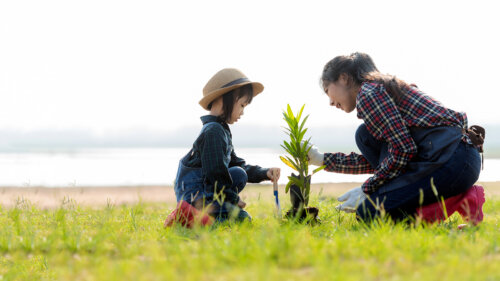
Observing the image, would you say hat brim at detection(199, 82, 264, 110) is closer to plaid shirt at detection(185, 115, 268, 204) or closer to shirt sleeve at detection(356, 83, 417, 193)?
plaid shirt at detection(185, 115, 268, 204)

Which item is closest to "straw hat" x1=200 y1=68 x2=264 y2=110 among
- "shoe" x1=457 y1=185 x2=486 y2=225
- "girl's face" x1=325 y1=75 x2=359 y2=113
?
"girl's face" x1=325 y1=75 x2=359 y2=113

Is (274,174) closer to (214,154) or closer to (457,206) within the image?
(214,154)

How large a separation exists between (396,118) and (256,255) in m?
1.89

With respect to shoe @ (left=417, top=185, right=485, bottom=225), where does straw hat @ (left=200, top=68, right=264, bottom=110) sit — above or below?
above

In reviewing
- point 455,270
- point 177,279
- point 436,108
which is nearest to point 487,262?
point 455,270

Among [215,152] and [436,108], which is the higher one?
[436,108]

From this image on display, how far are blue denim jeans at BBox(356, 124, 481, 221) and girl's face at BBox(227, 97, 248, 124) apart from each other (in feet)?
4.39

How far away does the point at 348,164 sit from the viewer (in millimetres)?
4434

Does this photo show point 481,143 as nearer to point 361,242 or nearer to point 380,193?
point 380,193

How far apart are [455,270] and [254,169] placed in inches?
101

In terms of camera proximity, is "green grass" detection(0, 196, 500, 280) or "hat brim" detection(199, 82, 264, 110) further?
"hat brim" detection(199, 82, 264, 110)

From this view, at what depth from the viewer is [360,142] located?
13.7 ft

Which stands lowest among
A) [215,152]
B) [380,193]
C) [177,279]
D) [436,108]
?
[177,279]

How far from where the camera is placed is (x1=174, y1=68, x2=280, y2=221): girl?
384 centimetres
